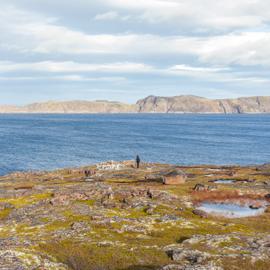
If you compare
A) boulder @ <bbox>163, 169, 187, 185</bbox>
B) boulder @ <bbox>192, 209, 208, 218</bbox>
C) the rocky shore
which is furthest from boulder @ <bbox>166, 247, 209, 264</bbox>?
boulder @ <bbox>163, 169, 187, 185</bbox>

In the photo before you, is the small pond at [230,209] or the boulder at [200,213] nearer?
the boulder at [200,213]

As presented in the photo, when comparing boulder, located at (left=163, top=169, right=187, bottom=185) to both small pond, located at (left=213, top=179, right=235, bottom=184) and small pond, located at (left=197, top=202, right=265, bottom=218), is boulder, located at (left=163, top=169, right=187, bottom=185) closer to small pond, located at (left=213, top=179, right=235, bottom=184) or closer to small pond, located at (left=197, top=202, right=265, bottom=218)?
small pond, located at (left=213, top=179, right=235, bottom=184)

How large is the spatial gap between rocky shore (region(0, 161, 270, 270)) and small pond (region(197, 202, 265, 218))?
4.46 feet

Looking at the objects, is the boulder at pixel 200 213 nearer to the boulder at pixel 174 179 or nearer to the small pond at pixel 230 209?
the small pond at pixel 230 209

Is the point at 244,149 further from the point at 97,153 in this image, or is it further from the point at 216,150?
the point at 97,153

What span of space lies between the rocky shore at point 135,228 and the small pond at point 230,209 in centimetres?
136

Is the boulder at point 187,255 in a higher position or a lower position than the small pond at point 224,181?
higher

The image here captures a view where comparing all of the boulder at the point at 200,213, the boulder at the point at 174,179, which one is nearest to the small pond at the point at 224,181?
the boulder at the point at 174,179

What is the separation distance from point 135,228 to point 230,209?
2033 centimetres

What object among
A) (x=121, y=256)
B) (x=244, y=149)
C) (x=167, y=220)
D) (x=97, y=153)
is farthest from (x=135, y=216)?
(x=244, y=149)

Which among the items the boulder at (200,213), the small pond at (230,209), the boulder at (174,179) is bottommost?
the small pond at (230,209)

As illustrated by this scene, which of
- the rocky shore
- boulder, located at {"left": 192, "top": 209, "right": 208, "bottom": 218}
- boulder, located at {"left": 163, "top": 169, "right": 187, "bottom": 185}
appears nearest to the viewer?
the rocky shore

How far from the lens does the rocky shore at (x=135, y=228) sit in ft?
118

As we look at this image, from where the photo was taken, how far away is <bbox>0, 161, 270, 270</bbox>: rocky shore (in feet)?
118
